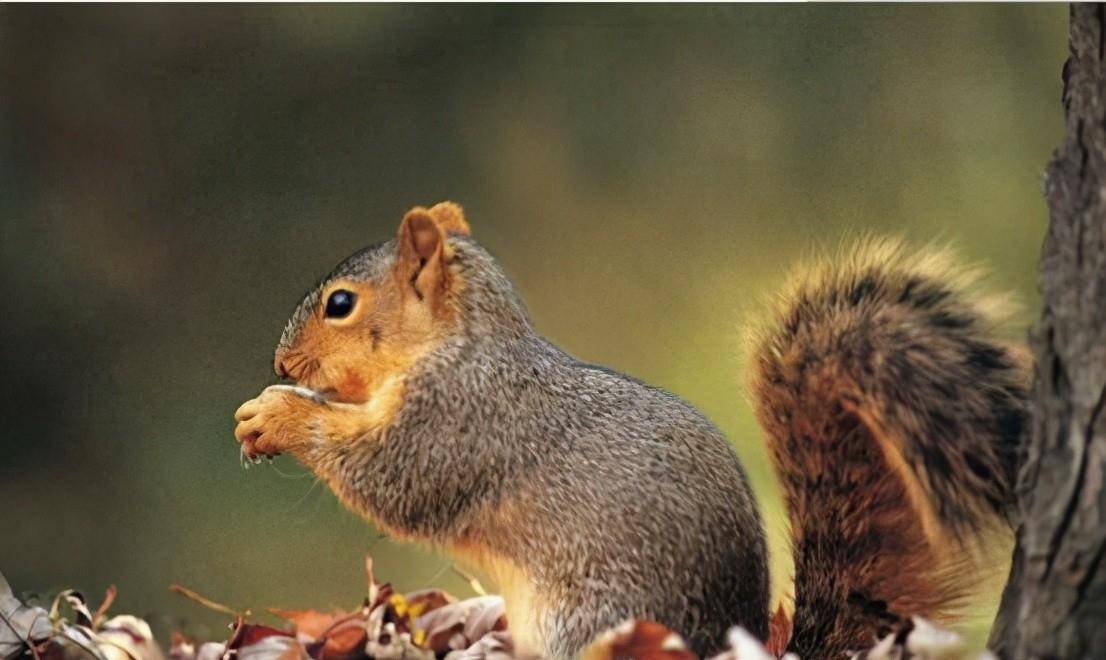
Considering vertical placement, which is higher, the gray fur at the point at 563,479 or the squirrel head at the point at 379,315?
the squirrel head at the point at 379,315

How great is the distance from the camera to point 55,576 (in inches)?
68.5

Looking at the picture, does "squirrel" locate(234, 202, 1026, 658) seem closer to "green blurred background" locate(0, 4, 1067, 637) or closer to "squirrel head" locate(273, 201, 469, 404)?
"squirrel head" locate(273, 201, 469, 404)

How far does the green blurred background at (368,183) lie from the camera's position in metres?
1.63

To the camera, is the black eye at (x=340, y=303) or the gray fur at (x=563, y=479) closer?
the gray fur at (x=563, y=479)

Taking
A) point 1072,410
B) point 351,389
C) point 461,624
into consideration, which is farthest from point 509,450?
point 1072,410

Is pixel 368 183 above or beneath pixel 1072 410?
above

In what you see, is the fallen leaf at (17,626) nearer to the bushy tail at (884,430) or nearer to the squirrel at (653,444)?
the squirrel at (653,444)

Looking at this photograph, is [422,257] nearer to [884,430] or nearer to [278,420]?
[278,420]

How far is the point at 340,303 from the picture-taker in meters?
1.33

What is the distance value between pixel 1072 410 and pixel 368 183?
3.08 ft

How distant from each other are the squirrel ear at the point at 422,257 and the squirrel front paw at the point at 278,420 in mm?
163

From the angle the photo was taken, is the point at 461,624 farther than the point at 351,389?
Yes

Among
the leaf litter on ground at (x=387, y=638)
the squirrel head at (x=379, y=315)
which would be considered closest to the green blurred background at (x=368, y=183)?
the leaf litter on ground at (x=387, y=638)

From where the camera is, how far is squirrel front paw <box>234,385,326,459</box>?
1.33 m
